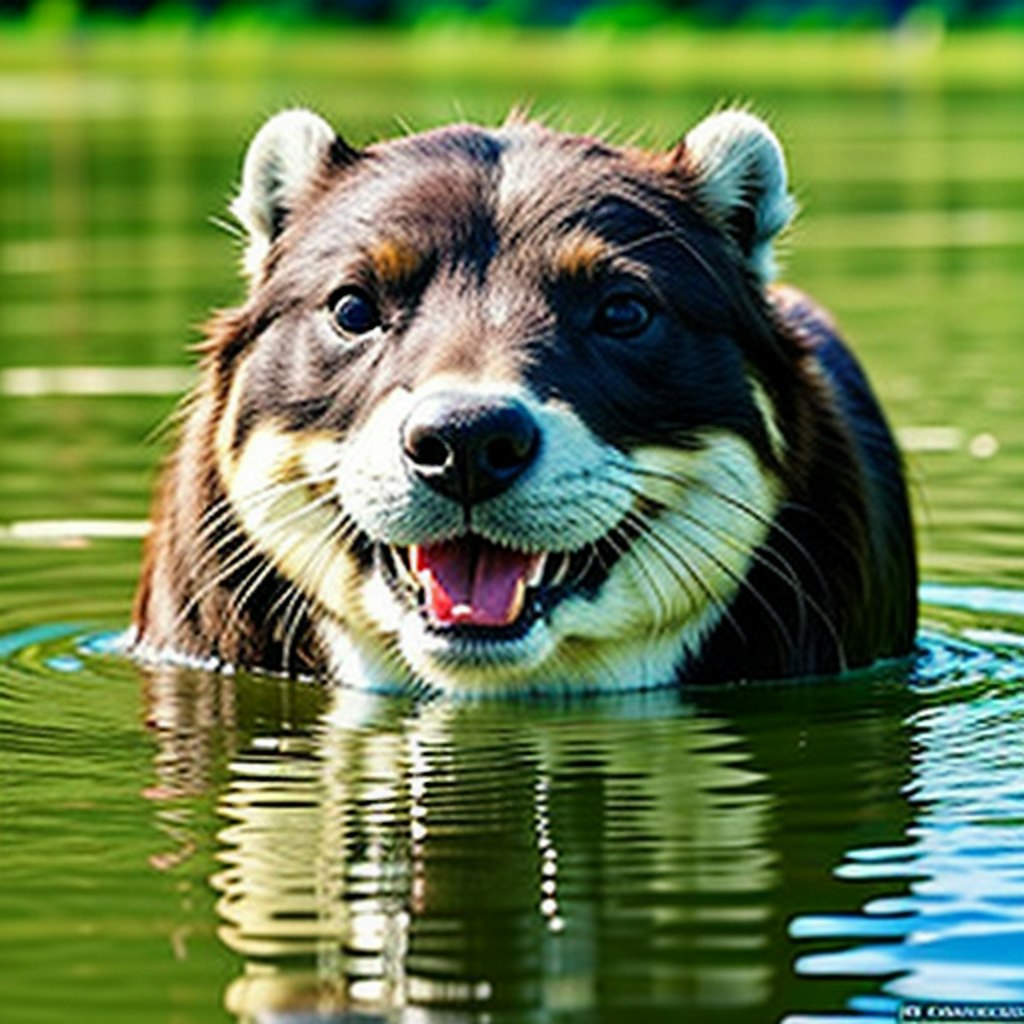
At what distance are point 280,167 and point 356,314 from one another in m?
0.90

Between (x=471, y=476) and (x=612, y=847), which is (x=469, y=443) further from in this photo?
(x=612, y=847)

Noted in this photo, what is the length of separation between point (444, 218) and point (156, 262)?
807 inches

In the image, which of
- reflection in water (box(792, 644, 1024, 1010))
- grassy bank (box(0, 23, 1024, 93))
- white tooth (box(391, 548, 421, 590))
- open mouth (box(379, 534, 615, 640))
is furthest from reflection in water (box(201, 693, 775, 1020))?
grassy bank (box(0, 23, 1024, 93))

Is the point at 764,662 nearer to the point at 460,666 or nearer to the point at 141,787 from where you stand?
the point at 460,666

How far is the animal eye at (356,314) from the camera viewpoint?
11.6 meters

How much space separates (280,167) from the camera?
1224 centimetres

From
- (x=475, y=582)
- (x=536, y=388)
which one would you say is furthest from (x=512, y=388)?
(x=475, y=582)

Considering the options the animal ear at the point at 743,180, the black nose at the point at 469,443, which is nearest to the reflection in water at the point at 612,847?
the black nose at the point at 469,443

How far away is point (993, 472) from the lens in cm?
1717

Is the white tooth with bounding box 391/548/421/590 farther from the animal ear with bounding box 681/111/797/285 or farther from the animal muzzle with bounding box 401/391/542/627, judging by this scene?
the animal ear with bounding box 681/111/797/285

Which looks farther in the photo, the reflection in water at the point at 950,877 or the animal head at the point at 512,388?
the animal head at the point at 512,388

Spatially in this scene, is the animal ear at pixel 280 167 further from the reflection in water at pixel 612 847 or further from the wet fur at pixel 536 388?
the reflection in water at pixel 612 847

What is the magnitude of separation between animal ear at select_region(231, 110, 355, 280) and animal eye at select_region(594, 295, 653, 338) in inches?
47.3

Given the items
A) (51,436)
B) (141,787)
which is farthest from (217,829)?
(51,436)
